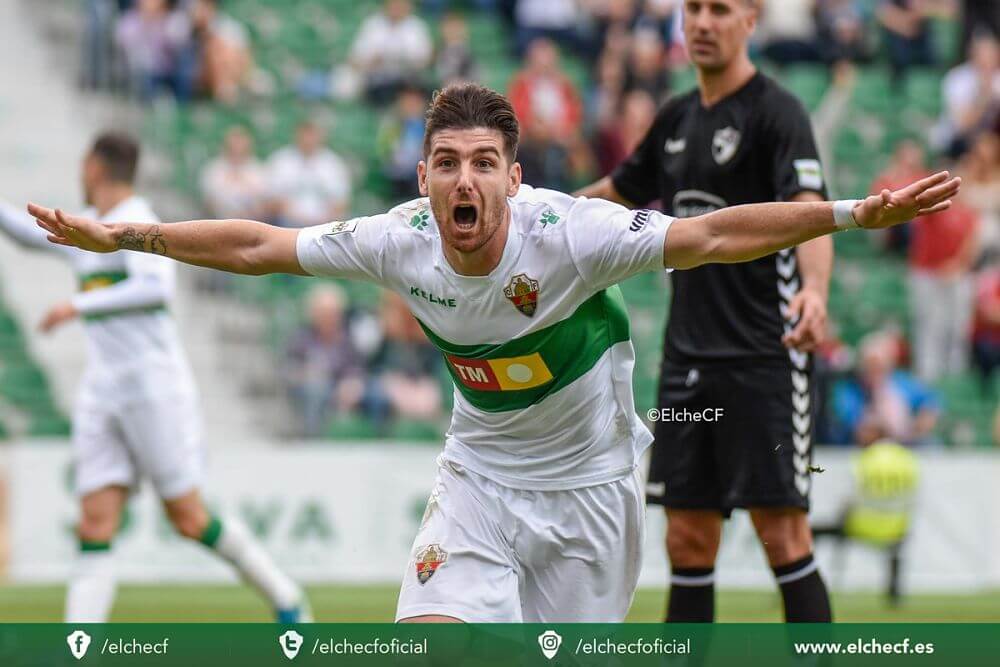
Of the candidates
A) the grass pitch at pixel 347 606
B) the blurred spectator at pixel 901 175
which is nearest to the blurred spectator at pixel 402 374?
the grass pitch at pixel 347 606

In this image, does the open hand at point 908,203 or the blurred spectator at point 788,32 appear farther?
the blurred spectator at point 788,32

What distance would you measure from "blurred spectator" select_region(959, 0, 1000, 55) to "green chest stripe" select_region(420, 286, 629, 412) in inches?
569

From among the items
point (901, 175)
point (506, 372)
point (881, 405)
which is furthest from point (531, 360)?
point (901, 175)

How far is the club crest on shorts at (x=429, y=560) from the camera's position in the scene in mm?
5504

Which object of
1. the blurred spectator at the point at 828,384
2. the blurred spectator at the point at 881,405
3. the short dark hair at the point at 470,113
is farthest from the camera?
the blurred spectator at the point at 881,405

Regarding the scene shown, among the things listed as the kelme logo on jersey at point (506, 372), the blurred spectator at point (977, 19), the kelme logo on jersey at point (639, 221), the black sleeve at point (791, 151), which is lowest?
the kelme logo on jersey at point (506, 372)

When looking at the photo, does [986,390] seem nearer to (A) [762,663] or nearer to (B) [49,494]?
(B) [49,494]

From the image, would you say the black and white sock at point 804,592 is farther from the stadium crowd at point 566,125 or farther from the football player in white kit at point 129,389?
the stadium crowd at point 566,125

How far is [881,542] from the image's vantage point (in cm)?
1260

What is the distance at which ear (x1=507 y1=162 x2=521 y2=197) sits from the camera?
551cm

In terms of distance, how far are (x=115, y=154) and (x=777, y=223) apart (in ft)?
15.6

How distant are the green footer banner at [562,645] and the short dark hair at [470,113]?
5.61 feet

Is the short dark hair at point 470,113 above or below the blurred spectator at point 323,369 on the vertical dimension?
above

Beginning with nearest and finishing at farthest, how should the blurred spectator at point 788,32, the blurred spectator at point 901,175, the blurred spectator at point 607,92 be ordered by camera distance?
the blurred spectator at point 901,175 → the blurred spectator at point 607,92 → the blurred spectator at point 788,32
